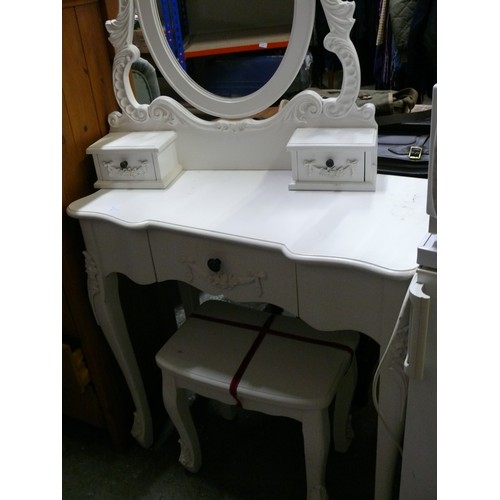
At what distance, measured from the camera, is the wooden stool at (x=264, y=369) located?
43.5 inches

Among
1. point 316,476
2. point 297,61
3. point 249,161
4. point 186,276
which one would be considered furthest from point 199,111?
point 316,476

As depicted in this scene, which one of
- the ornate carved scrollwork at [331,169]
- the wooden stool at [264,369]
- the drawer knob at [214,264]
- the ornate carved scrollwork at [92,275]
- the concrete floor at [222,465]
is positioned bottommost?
the concrete floor at [222,465]

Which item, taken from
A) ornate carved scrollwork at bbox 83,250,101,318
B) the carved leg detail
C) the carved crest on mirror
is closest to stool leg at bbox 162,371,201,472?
the carved leg detail

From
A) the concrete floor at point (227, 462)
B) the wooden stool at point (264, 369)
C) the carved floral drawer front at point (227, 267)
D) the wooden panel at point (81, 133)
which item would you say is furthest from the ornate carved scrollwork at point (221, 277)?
the concrete floor at point (227, 462)

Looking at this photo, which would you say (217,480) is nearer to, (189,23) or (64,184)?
(64,184)

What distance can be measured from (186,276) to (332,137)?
444 millimetres

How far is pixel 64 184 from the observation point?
1.24 m

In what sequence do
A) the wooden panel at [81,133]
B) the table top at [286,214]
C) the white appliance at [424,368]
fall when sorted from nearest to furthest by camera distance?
the white appliance at [424,368], the table top at [286,214], the wooden panel at [81,133]

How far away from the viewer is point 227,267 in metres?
1.07

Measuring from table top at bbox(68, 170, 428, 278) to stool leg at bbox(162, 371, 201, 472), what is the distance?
41cm

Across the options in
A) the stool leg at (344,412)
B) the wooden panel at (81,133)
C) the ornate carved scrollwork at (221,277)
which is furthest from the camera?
the stool leg at (344,412)

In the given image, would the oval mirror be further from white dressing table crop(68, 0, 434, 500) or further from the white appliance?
the white appliance

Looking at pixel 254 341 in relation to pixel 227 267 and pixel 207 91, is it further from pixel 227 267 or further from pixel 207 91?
pixel 207 91

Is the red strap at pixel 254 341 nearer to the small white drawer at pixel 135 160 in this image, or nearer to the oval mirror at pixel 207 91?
the small white drawer at pixel 135 160
